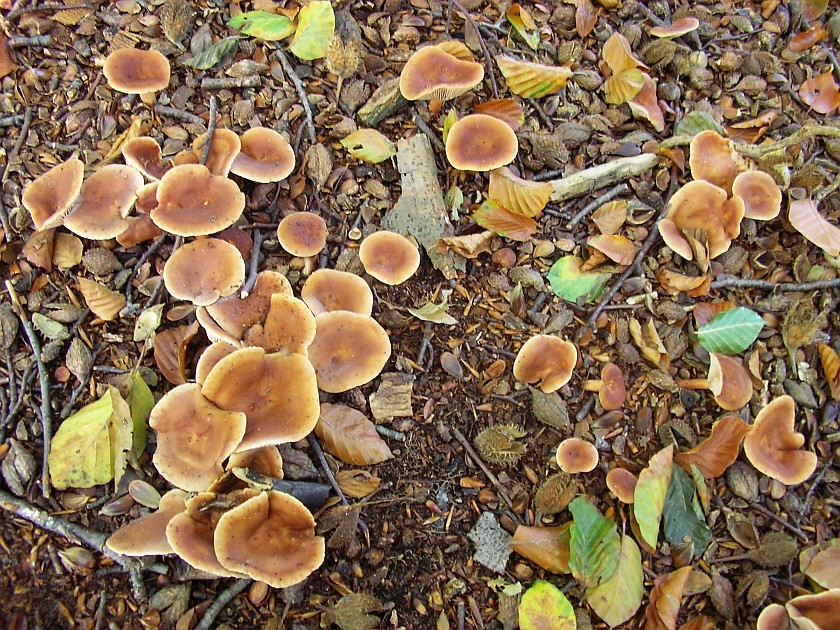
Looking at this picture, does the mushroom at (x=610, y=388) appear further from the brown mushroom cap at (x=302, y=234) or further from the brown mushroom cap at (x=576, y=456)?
the brown mushroom cap at (x=302, y=234)

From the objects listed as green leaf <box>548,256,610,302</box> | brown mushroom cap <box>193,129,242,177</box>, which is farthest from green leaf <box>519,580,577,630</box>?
brown mushroom cap <box>193,129,242,177</box>

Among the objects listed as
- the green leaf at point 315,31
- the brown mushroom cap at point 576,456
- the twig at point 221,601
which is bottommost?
the twig at point 221,601

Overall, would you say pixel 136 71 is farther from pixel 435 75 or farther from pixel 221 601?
pixel 221 601

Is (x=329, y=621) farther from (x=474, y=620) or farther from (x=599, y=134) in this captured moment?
(x=599, y=134)

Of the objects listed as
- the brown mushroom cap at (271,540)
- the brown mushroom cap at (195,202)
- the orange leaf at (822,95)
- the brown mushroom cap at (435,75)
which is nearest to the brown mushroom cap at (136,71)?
the brown mushroom cap at (195,202)

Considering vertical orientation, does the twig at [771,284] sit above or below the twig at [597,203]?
below

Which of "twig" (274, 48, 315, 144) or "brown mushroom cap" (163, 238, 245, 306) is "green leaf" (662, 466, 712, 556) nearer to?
"brown mushroom cap" (163, 238, 245, 306)
